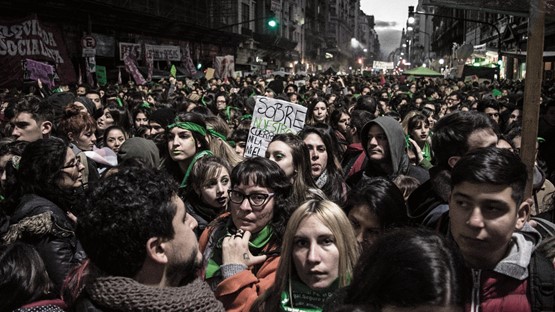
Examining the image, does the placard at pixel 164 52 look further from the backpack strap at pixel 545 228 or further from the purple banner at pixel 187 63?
the backpack strap at pixel 545 228

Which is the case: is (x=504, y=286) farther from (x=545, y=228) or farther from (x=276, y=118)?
(x=276, y=118)

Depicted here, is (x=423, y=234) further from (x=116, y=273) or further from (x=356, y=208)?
(x=356, y=208)

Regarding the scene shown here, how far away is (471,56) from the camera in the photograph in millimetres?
34750

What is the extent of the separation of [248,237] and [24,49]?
1775cm

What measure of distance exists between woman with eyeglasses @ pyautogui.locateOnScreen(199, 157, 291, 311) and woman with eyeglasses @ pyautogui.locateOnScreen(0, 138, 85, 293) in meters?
0.88

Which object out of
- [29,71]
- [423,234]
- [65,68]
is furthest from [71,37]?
[423,234]

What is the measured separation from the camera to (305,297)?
9.00ft

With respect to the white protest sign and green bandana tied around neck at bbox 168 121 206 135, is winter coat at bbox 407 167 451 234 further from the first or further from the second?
the white protest sign

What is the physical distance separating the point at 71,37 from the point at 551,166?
2137 cm

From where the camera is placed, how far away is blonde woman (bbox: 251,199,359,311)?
273cm

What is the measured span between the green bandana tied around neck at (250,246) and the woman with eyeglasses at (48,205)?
0.92m

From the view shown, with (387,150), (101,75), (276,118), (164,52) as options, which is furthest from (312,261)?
(164,52)

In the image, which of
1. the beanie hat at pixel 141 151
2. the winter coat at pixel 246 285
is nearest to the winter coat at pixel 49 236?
the winter coat at pixel 246 285

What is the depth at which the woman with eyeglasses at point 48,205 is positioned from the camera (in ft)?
11.5
